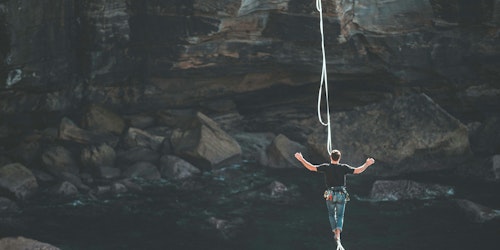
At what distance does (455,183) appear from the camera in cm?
2936

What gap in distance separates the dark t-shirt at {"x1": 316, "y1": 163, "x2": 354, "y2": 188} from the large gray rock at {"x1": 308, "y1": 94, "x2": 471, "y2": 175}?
34.6 ft

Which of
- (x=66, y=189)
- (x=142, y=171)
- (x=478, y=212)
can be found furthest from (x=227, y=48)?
(x=478, y=212)

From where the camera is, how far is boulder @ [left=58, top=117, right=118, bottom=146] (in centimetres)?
3231

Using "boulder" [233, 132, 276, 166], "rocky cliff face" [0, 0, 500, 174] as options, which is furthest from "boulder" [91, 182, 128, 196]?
"boulder" [233, 132, 276, 166]

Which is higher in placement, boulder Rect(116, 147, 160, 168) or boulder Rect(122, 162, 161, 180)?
boulder Rect(116, 147, 160, 168)

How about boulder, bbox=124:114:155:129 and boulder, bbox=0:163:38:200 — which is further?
boulder, bbox=124:114:155:129

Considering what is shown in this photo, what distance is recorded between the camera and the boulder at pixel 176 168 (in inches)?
1219

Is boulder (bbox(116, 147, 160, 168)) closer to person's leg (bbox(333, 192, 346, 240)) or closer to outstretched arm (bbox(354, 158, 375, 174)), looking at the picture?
person's leg (bbox(333, 192, 346, 240))

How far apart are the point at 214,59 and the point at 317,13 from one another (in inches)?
181

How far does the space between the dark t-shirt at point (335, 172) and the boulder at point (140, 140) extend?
14039 mm

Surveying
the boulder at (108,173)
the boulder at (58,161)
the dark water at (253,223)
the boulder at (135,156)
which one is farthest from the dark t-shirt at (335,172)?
the boulder at (58,161)

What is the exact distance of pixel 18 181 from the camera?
28781 mm

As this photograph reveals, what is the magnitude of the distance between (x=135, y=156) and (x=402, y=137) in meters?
10.5

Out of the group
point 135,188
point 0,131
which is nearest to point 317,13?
point 135,188
